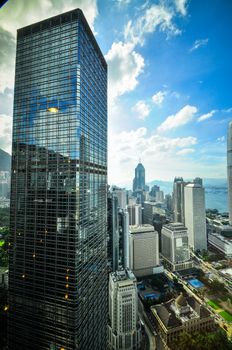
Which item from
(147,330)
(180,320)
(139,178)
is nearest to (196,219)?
(180,320)

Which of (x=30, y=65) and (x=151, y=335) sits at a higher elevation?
(x=30, y=65)

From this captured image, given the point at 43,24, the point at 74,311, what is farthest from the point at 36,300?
the point at 43,24

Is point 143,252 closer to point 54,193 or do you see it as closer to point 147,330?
point 147,330

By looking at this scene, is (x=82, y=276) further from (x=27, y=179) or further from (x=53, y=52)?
(x=53, y=52)

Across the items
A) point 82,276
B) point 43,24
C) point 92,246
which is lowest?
point 82,276

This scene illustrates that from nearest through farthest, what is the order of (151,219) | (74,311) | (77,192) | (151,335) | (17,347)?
(74,311) → (77,192) → (17,347) → (151,335) → (151,219)

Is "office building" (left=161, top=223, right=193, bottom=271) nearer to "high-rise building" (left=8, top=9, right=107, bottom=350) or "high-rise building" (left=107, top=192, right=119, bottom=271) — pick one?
"high-rise building" (left=107, top=192, right=119, bottom=271)

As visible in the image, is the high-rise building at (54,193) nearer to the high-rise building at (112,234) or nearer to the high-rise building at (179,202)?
the high-rise building at (112,234)
